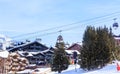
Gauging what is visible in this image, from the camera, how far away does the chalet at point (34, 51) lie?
254ft

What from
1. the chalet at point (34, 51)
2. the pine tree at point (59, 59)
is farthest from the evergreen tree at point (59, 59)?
the chalet at point (34, 51)

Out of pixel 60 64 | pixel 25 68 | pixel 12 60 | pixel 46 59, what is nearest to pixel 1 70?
pixel 60 64

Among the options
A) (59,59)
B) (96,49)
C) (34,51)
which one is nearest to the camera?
(96,49)

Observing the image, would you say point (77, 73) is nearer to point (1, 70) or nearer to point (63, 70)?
point (63, 70)

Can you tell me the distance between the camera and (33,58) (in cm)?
7950

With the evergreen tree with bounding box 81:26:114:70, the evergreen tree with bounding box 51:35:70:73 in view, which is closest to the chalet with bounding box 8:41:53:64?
the evergreen tree with bounding box 51:35:70:73

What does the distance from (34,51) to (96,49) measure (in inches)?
1753

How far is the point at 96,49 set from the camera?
38938mm

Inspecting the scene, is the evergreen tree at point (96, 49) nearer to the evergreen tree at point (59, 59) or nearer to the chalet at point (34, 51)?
the evergreen tree at point (59, 59)

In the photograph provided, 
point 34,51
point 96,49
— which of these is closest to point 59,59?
point 96,49

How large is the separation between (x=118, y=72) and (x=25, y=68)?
39501 mm

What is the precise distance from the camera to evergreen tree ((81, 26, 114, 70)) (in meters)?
38.4

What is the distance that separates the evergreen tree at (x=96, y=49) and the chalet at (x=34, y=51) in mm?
36636

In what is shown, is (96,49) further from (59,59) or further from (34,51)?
(34,51)
